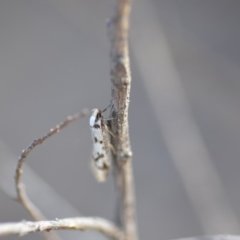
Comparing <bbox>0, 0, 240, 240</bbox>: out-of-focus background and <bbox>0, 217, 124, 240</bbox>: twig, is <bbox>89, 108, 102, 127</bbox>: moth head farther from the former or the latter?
<bbox>0, 0, 240, 240</bbox>: out-of-focus background

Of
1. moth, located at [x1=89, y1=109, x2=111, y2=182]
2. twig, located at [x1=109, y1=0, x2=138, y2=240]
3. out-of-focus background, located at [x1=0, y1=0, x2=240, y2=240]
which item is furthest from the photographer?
out-of-focus background, located at [x1=0, y1=0, x2=240, y2=240]

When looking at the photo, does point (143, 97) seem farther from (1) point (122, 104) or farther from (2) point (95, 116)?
(1) point (122, 104)

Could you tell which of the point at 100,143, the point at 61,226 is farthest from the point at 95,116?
the point at 61,226

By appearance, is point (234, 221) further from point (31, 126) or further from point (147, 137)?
point (31, 126)

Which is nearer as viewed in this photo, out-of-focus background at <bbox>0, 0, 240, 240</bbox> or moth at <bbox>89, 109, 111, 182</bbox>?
moth at <bbox>89, 109, 111, 182</bbox>

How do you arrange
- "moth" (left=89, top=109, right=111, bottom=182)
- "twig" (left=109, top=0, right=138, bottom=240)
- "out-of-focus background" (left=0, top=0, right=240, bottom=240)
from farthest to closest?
"out-of-focus background" (left=0, top=0, right=240, bottom=240) < "moth" (left=89, top=109, right=111, bottom=182) < "twig" (left=109, top=0, right=138, bottom=240)

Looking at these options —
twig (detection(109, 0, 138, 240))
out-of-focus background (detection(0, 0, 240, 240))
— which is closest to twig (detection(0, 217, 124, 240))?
twig (detection(109, 0, 138, 240))
